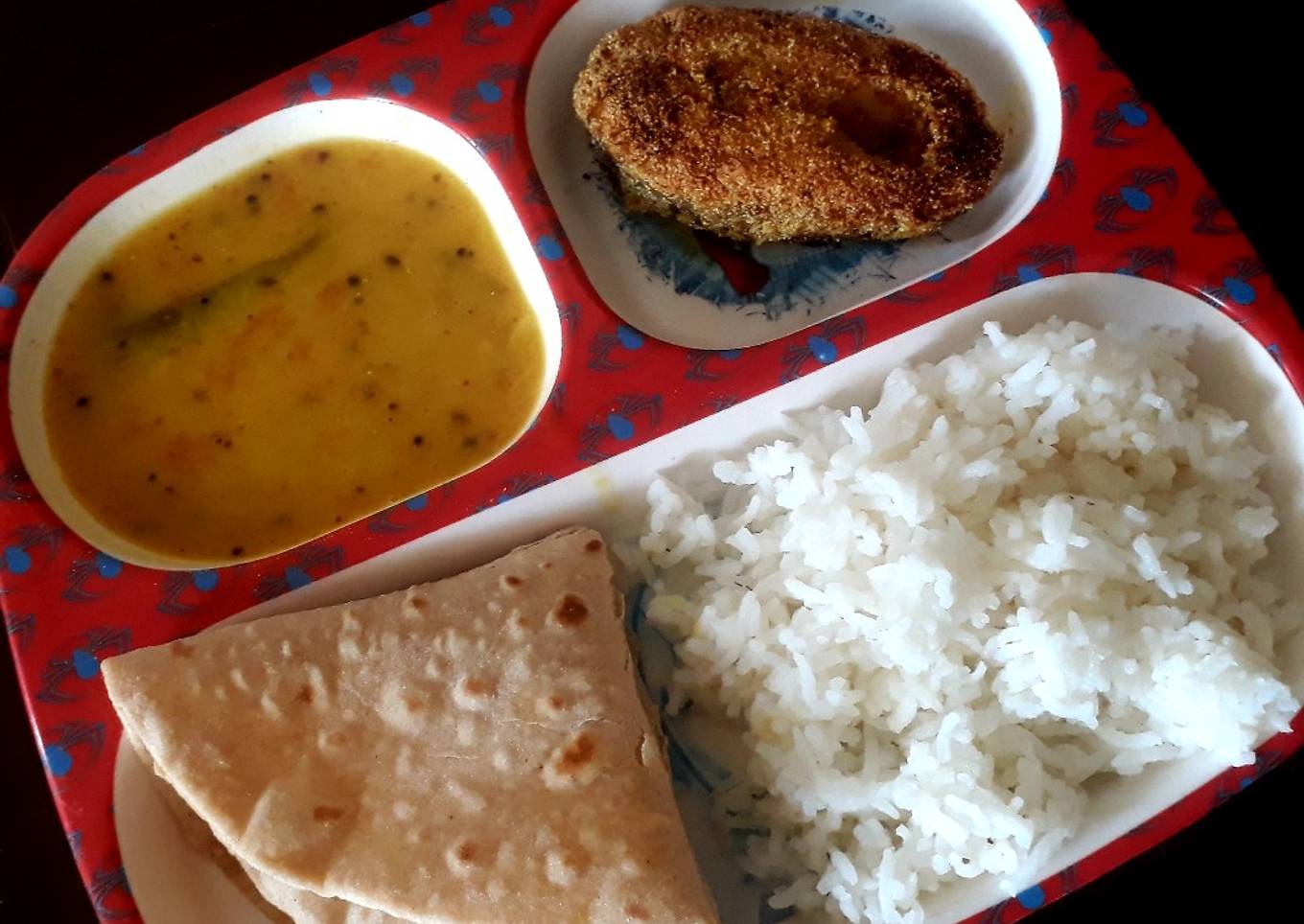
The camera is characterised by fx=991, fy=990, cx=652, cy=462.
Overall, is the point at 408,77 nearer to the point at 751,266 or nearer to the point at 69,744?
the point at 751,266

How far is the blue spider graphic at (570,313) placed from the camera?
1.77 meters

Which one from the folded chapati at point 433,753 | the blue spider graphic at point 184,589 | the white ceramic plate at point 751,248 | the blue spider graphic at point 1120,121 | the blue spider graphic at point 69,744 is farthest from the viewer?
the white ceramic plate at point 751,248

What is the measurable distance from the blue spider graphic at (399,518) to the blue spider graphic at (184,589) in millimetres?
288

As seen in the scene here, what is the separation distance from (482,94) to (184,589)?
1.04 m

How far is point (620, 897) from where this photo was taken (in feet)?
4.80

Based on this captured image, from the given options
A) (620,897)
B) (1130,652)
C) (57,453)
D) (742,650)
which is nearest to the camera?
(620,897)

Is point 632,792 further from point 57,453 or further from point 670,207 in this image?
point 57,453

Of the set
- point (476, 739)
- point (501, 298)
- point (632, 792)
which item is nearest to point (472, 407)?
point (501, 298)

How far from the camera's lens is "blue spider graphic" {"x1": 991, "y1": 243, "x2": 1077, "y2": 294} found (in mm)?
1758

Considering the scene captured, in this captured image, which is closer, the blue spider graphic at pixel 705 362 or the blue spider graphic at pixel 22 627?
the blue spider graphic at pixel 22 627

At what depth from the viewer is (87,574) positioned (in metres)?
1.67

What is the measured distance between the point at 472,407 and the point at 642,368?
0.35 m

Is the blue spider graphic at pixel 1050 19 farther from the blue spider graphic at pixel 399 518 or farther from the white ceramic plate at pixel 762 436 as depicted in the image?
the blue spider graphic at pixel 399 518

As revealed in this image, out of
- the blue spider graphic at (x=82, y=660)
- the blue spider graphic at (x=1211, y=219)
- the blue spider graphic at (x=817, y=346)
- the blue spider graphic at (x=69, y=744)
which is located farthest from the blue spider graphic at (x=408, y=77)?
the blue spider graphic at (x=1211, y=219)
